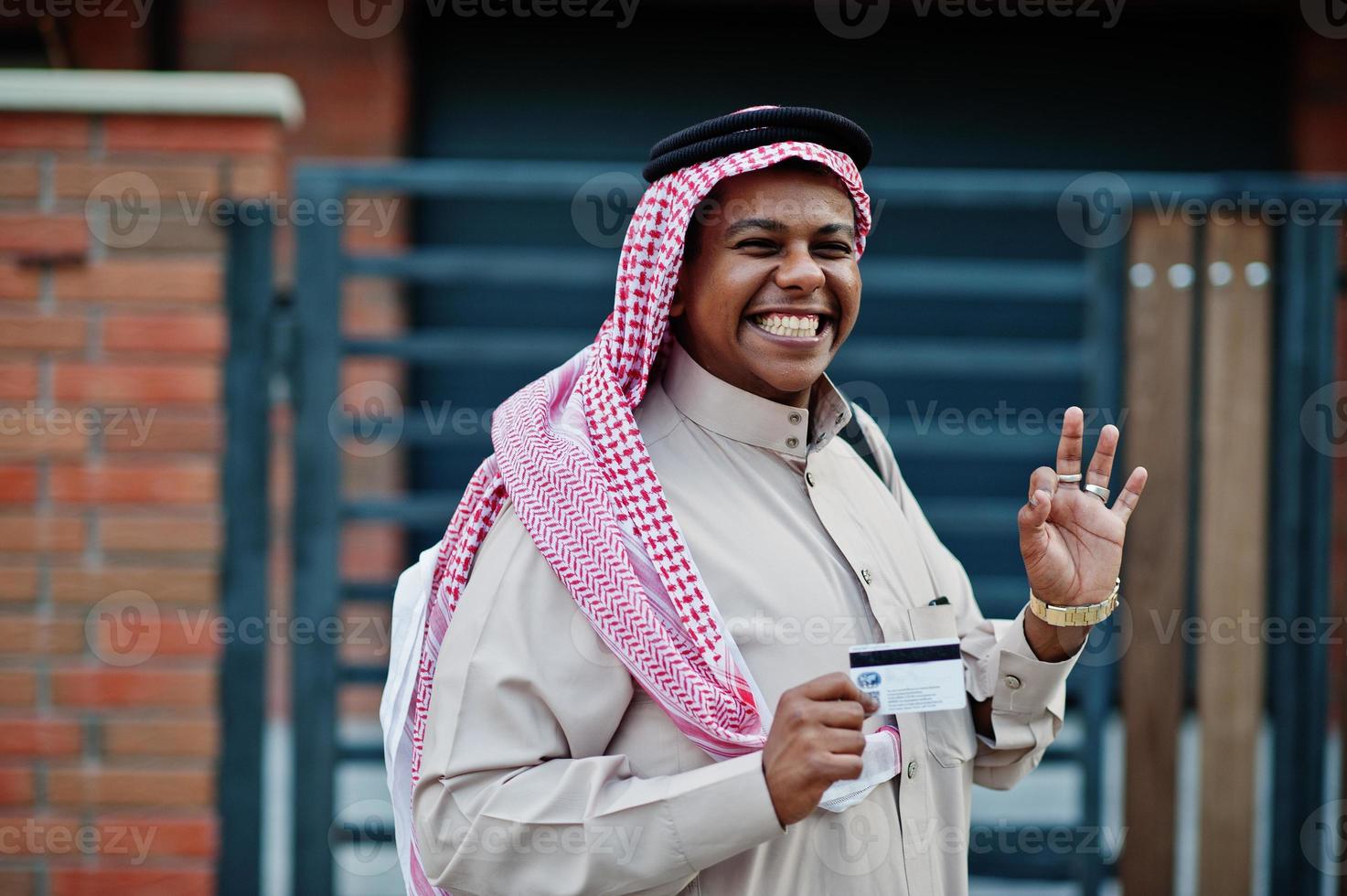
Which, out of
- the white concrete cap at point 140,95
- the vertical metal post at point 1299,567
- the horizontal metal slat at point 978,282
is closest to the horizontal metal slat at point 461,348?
the white concrete cap at point 140,95

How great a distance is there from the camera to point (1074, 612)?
189cm

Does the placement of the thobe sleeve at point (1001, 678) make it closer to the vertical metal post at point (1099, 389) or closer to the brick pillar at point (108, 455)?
the vertical metal post at point (1099, 389)

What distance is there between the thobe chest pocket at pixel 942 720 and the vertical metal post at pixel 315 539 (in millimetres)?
2038

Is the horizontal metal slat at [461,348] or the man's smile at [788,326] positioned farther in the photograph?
the horizontal metal slat at [461,348]

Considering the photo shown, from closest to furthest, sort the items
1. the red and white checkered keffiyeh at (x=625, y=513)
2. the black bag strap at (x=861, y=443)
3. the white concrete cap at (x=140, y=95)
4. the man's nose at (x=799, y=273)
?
the red and white checkered keffiyeh at (x=625, y=513) < the man's nose at (x=799, y=273) < the black bag strap at (x=861, y=443) < the white concrete cap at (x=140, y=95)

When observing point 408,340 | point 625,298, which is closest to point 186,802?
point 408,340

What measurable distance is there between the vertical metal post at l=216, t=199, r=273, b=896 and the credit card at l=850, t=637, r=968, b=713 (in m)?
2.28

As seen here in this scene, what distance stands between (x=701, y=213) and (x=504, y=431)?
0.46 metres

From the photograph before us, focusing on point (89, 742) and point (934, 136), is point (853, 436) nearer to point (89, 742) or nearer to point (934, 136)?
point (89, 742)

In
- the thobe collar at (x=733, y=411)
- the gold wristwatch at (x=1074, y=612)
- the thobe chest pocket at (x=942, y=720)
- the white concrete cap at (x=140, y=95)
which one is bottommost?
the thobe chest pocket at (x=942, y=720)

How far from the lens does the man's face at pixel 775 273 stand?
5.77 ft

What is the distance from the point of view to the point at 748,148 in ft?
5.86

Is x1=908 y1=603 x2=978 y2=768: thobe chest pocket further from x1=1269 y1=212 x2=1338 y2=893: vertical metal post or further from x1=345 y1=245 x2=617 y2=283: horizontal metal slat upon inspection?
x1=1269 y1=212 x2=1338 y2=893: vertical metal post

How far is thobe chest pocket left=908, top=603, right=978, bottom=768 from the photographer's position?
1.89m
